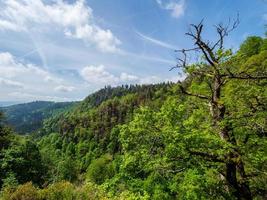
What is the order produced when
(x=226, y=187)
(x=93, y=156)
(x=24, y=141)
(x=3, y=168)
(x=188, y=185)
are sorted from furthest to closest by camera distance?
(x=93, y=156), (x=24, y=141), (x=3, y=168), (x=226, y=187), (x=188, y=185)

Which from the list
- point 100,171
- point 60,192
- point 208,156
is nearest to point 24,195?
point 60,192

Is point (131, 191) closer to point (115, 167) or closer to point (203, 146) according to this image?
point (203, 146)

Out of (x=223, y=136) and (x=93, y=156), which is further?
(x=93, y=156)

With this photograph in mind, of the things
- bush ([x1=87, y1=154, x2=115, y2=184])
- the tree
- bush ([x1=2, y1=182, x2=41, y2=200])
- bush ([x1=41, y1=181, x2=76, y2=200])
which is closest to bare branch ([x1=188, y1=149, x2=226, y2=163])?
the tree

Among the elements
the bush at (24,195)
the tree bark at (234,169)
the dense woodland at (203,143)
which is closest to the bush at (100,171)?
the bush at (24,195)

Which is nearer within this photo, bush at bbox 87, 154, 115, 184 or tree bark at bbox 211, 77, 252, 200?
tree bark at bbox 211, 77, 252, 200

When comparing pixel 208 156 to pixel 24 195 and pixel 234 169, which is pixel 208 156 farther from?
pixel 24 195

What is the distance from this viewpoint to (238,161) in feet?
34.9

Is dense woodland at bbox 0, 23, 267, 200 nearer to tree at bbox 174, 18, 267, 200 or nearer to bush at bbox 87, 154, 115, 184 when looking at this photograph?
tree at bbox 174, 18, 267, 200

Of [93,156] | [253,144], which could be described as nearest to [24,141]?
[253,144]

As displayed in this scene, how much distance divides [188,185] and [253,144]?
10.6 ft

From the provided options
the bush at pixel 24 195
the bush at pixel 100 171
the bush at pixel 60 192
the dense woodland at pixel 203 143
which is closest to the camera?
the dense woodland at pixel 203 143

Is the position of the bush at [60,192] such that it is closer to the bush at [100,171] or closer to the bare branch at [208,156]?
the bare branch at [208,156]

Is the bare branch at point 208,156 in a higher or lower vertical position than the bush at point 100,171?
higher
